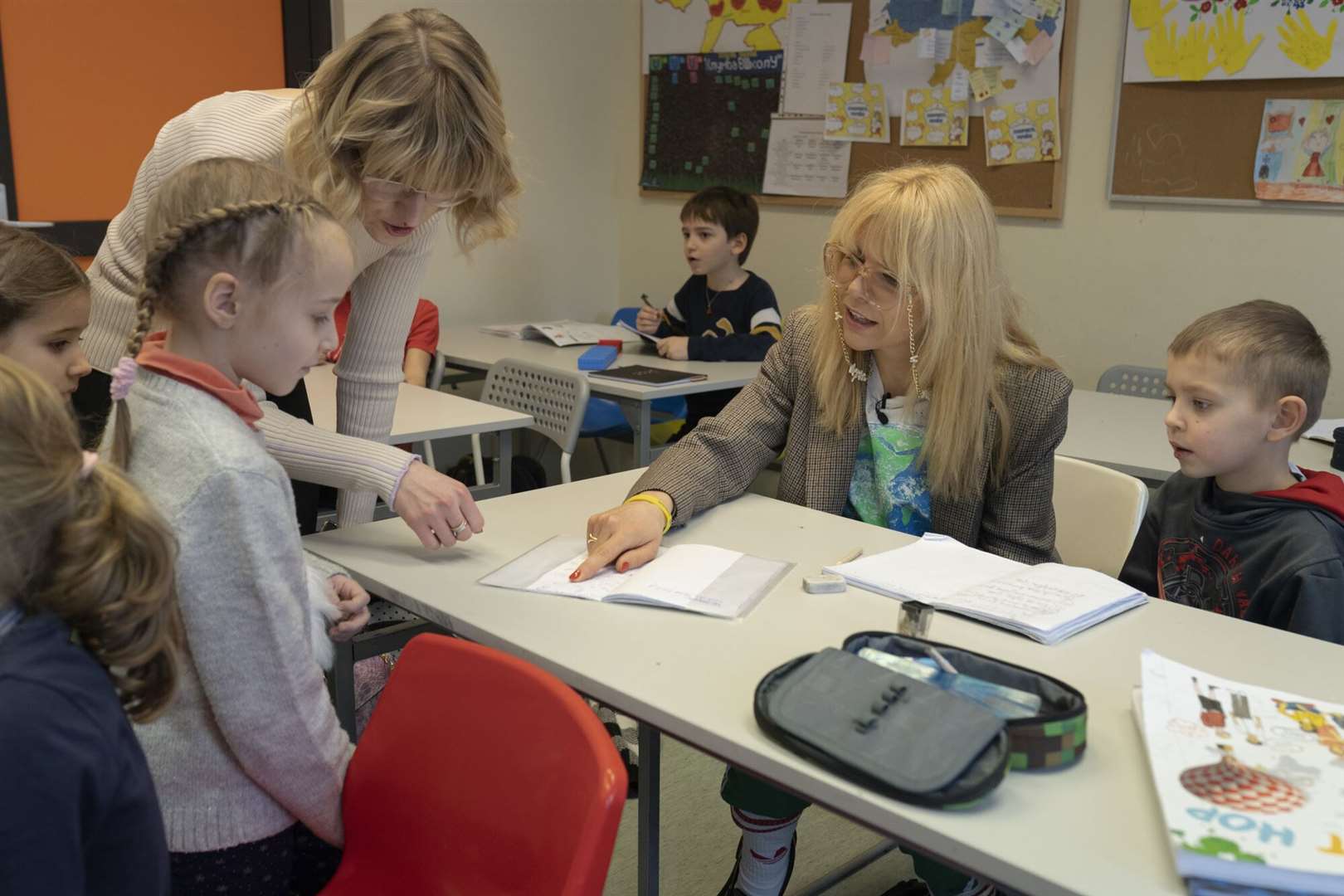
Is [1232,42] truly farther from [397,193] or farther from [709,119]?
[397,193]

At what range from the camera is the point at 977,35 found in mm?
3934

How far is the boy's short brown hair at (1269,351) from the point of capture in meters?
1.71

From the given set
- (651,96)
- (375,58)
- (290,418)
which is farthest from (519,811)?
(651,96)

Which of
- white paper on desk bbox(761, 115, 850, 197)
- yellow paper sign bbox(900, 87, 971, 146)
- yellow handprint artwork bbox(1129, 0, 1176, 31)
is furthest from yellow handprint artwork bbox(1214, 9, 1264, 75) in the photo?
white paper on desk bbox(761, 115, 850, 197)

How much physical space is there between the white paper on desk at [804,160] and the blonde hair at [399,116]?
3.03 metres

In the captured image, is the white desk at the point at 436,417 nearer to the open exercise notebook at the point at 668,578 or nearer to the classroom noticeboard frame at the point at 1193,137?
the open exercise notebook at the point at 668,578

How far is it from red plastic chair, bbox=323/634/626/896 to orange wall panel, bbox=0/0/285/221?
3179 mm

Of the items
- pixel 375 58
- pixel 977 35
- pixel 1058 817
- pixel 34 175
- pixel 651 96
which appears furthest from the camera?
pixel 651 96

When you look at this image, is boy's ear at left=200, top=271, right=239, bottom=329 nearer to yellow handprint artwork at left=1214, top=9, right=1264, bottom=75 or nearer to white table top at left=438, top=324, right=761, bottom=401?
white table top at left=438, top=324, right=761, bottom=401

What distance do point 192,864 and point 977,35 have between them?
360 centimetres

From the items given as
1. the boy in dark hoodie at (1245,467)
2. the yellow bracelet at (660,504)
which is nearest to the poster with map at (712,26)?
the boy in dark hoodie at (1245,467)

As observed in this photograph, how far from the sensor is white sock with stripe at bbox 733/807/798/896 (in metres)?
1.72

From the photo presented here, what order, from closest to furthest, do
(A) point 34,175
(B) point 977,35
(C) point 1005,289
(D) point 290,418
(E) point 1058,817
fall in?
(E) point 1058,817
(D) point 290,418
(C) point 1005,289
(A) point 34,175
(B) point 977,35

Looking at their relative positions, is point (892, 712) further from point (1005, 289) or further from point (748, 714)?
point (1005, 289)
